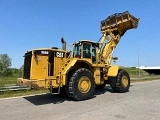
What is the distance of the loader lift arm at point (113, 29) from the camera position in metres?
14.2

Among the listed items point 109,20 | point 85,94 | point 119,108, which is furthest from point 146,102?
point 109,20

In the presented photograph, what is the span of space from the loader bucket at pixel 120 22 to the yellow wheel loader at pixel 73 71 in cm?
20

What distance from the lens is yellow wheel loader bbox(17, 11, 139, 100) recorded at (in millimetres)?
10109

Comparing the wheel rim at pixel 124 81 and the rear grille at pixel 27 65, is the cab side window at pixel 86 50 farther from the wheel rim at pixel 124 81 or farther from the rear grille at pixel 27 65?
the wheel rim at pixel 124 81

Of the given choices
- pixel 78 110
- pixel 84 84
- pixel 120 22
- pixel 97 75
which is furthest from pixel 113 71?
pixel 78 110

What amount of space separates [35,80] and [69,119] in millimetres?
3123

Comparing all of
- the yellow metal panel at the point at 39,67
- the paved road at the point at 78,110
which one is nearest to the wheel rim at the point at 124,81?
the paved road at the point at 78,110

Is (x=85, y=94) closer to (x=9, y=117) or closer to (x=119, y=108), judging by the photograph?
(x=119, y=108)

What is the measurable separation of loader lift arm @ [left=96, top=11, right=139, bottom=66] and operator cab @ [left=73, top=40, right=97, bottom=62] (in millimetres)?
1741

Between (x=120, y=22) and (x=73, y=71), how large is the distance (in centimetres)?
533

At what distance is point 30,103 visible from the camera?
9.98 metres

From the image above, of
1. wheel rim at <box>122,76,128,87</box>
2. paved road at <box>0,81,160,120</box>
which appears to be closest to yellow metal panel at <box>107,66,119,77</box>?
wheel rim at <box>122,76,128,87</box>

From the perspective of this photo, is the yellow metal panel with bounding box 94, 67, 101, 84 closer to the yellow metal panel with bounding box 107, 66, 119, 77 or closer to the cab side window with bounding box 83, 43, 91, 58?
the cab side window with bounding box 83, 43, 91, 58

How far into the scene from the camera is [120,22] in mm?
14414
